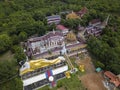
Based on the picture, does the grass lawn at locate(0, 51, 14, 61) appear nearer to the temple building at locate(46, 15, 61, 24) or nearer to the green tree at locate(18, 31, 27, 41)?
the green tree at locate(18, 31, 27, 41)

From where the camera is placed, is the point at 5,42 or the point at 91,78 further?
the point at 5,42

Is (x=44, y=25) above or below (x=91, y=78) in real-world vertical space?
above

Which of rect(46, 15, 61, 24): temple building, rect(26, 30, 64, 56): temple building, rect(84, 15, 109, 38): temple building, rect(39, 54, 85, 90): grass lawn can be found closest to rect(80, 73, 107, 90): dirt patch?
rect(39, 54, 85, 90): grass lawn

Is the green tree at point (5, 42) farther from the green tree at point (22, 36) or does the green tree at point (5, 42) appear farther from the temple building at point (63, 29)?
the temple building at point (63, 29)

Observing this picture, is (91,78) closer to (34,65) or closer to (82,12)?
(34,65)

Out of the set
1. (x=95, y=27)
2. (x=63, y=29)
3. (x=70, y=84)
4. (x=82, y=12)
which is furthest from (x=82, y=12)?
(x=70, y=84)

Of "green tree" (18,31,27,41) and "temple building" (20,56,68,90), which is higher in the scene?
"green tree" (18,31,27,41)
